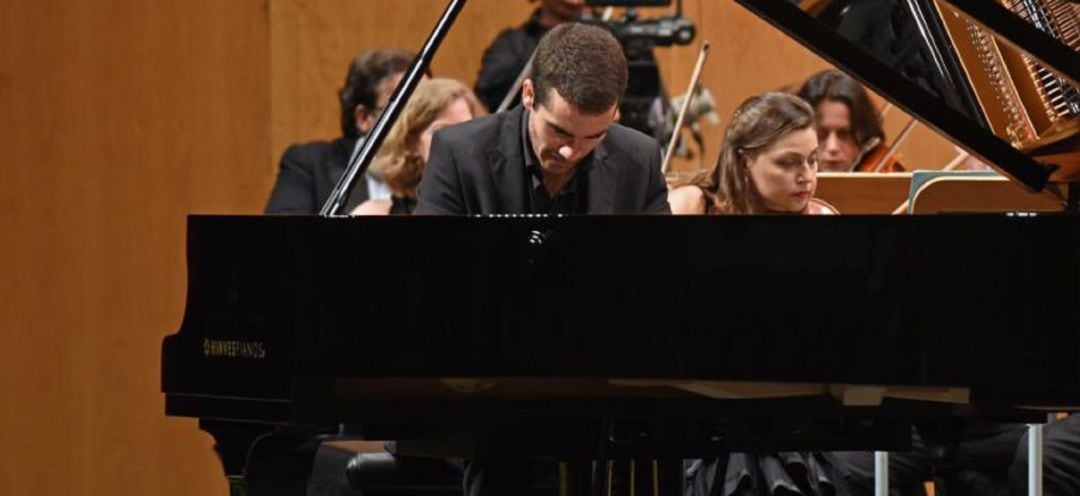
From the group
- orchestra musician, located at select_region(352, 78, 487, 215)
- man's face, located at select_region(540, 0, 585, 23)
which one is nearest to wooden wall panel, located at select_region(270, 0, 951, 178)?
man's face, located at select_region(540, 0, 585, 23)

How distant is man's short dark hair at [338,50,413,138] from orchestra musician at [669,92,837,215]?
994mm

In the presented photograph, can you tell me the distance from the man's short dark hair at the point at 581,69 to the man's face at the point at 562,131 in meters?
0.01

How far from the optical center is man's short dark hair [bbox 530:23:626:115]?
10.4 feet

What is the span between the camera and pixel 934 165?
623cm

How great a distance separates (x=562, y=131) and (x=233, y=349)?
3.46 feet

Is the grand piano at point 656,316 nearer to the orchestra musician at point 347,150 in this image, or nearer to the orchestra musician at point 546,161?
the orchestra musician at point 546,161

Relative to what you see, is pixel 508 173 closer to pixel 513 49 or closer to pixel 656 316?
pixel 656 316

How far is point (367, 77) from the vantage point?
4.63 meters

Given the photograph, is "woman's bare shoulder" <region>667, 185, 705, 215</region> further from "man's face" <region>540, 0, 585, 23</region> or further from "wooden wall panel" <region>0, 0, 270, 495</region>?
"man's face" <region>540, 0, 585, 23</region>

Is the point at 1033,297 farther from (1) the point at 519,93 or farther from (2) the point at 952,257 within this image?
(1) the point at 519,93

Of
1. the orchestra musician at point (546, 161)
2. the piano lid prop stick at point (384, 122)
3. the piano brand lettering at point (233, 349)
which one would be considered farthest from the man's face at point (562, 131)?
the piano brand lettering at point (233, 349)

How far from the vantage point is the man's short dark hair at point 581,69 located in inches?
125

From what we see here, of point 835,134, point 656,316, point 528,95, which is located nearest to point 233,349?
point 656,316

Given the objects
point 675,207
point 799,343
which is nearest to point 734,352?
point 799,343
